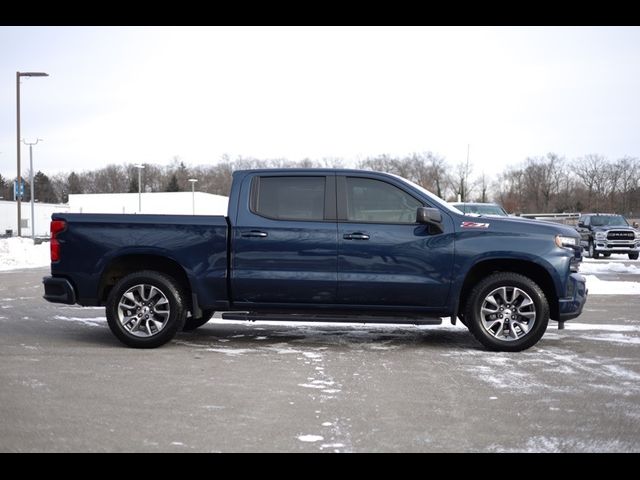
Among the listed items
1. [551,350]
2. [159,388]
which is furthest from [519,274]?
[159,388]

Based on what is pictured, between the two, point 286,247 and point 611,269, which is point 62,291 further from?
point 611,269

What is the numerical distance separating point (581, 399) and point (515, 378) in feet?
2.66

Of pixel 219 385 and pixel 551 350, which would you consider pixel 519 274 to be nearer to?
pixel 551 350

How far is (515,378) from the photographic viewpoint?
20.8ft

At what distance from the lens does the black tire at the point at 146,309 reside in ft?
25.2

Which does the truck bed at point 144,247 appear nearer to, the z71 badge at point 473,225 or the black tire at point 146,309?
the black tire at point 146,309

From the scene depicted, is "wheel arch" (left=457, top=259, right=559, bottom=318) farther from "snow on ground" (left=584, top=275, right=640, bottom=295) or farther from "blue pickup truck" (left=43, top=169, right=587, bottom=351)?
"snow on ground" (left=584, top=275, right=640, bottom=295)

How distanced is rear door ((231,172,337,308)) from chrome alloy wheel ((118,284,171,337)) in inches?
32.1

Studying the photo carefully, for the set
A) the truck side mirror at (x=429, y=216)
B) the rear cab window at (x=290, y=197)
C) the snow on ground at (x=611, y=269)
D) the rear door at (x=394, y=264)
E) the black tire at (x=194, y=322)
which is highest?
the rear cab window at (x=290, y=197)

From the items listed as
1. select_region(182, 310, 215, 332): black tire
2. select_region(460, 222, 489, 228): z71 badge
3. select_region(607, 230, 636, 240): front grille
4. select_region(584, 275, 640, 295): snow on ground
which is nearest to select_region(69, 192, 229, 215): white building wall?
select_region(607, 230, 636, 240): front grille

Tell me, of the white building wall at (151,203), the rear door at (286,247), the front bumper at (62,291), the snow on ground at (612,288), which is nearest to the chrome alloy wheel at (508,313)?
the rear door at (286,247)

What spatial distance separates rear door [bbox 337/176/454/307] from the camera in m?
7.49

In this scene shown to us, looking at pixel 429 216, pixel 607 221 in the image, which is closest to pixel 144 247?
pixel 429 216

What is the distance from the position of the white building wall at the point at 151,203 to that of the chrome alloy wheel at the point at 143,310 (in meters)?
56.2
